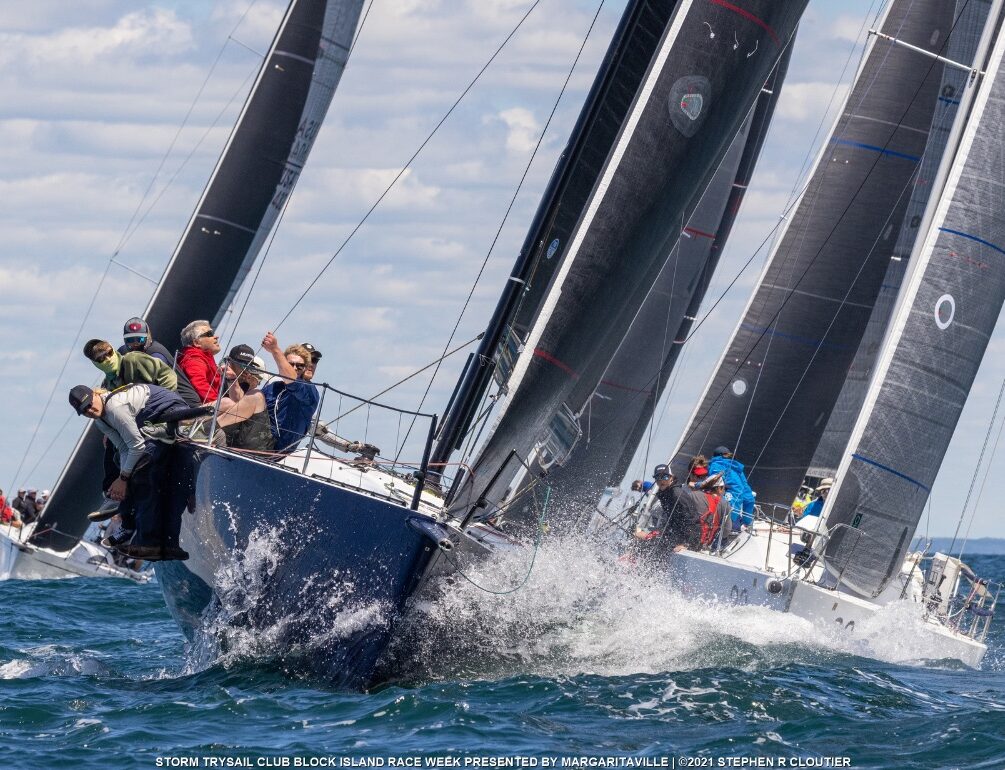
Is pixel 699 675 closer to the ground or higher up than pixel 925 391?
closer to the ground

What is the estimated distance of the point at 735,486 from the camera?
13695mm

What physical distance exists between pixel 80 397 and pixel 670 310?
8883mm

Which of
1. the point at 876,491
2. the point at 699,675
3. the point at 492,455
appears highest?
the point at 876,491

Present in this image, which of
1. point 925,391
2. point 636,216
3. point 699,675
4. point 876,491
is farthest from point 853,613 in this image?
point 636,216

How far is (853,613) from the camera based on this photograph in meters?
12.8

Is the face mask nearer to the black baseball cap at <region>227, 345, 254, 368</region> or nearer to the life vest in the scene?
the black baseball cap at <region>227, 345, 254, 368</region>

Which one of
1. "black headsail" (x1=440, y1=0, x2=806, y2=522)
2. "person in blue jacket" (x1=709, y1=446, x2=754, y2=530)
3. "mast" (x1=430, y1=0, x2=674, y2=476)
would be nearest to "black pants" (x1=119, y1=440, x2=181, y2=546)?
"mast" (x1=430, y1=0, x2=674, y2=476)

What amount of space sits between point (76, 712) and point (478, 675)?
222cm

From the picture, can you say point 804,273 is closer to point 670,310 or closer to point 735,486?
point 670,310

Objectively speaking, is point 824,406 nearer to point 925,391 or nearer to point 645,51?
point 925,391

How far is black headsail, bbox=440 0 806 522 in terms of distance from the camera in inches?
351

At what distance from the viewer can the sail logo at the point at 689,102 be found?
9.27 metres

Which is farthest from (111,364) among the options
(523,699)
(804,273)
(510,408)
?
(804,273)

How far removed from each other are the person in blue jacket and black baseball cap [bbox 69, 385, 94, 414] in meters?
6.37
